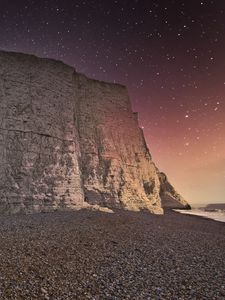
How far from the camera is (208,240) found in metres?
14.1

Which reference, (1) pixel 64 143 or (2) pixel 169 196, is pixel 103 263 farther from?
(2) pixel 169 196

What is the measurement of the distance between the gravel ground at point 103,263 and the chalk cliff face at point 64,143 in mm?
5399

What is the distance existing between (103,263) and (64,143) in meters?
13.6

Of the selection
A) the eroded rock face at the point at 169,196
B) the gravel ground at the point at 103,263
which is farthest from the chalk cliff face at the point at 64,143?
the eroded rock face at the point at 169,196

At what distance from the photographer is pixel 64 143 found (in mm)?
21766

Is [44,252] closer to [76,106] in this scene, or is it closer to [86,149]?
[86,149]

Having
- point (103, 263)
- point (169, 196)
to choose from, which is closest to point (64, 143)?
point (103, 263)

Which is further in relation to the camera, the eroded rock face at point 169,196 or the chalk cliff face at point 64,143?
the eroded rock face at point 169,196

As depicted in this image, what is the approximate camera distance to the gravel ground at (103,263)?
708 centimetres

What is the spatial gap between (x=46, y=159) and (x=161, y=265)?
1277cm

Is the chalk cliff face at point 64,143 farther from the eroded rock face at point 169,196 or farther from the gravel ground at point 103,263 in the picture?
the eroded rock face at point 169,196

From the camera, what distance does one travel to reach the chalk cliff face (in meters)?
19.3

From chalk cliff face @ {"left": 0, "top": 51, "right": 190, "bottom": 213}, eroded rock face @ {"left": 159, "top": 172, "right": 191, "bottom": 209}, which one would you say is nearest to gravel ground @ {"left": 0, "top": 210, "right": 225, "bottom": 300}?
chalk cliff face @ {"left": 0, "top": 51, "right": 190, "bottom": 213}

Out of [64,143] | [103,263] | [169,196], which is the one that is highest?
[64,143]
